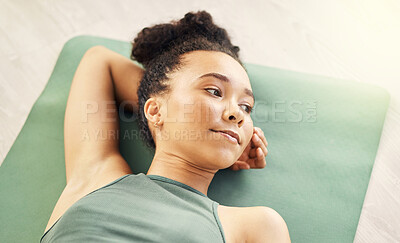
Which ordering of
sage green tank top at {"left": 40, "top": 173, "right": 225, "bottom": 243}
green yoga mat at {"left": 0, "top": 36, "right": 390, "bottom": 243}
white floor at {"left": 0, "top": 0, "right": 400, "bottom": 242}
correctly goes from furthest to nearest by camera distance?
white floor at {"left": 0, "top": 0, "right": 400, "bottom": 242}
green yoga mat at {"left": 0, "top": 36, "right": 390, "bottom": 243}
sage green tank top at {"left": 40, "top": 173, "right": 225, "bottom": 243}

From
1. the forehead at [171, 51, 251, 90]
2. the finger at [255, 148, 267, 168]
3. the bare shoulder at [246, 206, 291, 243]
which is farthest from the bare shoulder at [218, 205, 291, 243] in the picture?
the forehead at [171, 51, 251, 90]

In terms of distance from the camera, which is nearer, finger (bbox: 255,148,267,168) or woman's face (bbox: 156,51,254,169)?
woman's face (bbox: 156,51,254,169)

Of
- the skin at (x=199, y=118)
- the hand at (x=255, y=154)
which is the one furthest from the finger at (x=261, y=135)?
the skin at (x=199, y=118)

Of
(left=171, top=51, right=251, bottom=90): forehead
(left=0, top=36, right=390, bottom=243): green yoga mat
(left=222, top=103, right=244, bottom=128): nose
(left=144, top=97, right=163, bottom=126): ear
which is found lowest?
(left=0, top=36, right=390, bottom=243): green yoga mat

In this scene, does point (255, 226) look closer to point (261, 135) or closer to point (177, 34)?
point (261, 135)

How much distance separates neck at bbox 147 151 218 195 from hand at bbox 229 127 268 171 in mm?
169

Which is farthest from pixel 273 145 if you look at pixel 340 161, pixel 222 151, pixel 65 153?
pixel 65 153

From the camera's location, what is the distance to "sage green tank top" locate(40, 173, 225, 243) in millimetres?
770

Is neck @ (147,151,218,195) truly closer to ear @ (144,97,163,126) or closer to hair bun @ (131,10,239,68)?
ear @ (144,97,163,126)

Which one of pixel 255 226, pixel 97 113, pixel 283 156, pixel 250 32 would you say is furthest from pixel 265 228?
→ pixel 250 32

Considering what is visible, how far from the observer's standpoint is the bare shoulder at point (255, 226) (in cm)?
84

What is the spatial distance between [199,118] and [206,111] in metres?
0.02

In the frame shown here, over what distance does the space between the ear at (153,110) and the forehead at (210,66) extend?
10cm

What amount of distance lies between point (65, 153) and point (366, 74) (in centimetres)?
117
